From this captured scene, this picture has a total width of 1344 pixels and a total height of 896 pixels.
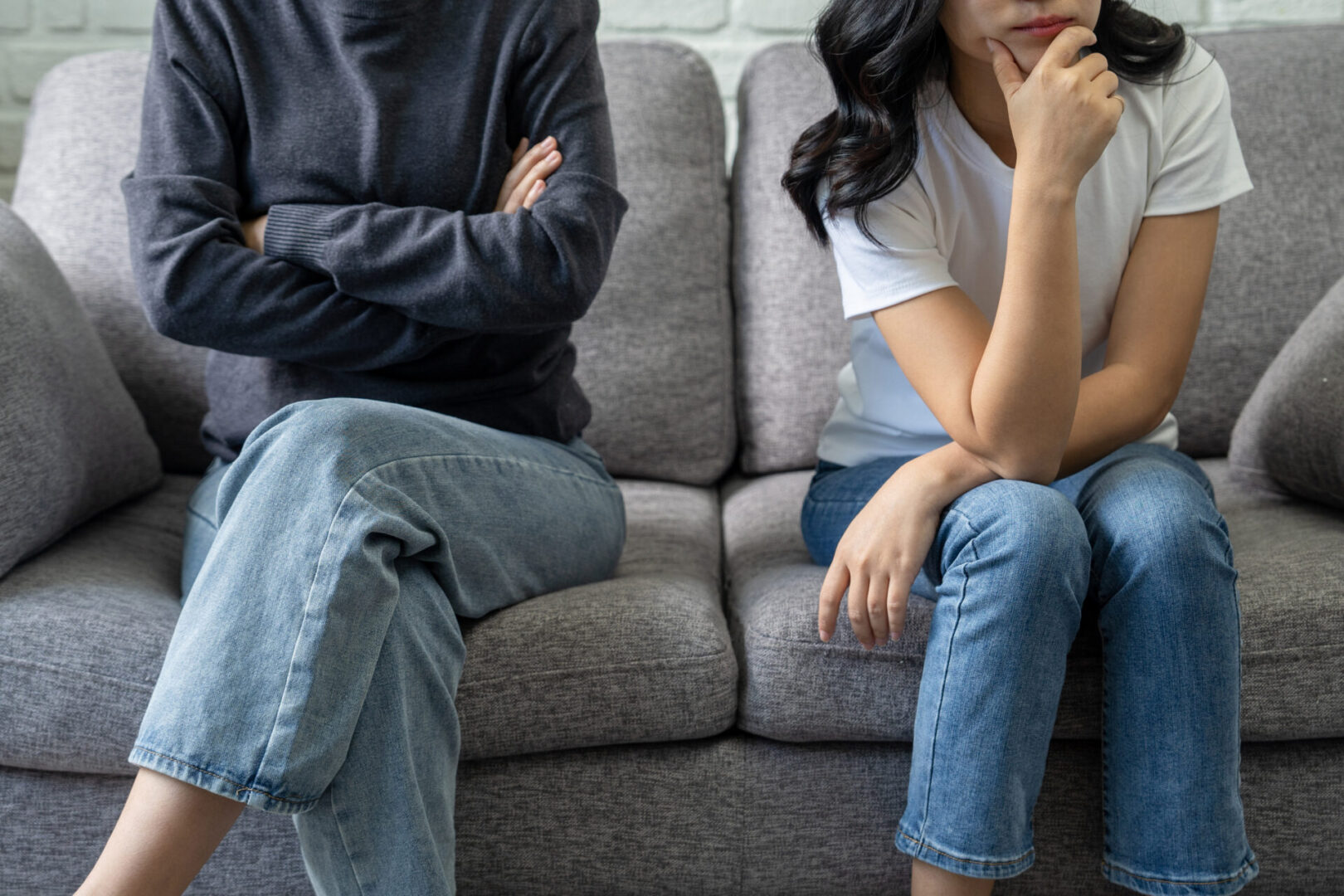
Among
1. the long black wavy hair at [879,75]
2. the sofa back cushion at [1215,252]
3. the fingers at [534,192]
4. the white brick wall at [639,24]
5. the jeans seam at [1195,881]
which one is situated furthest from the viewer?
the white brick wall at [639,24]

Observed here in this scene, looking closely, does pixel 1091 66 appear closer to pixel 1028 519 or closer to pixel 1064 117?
pixel 1064 117

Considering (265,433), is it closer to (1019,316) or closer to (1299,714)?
(1019,316)

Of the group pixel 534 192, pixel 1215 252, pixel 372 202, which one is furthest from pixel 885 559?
pixel 1215 252

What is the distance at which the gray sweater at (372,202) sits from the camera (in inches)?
41.1

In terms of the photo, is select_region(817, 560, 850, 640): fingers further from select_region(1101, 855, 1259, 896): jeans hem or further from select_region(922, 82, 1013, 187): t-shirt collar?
select_region(922, 82, 1013, 187): t-shirt collar

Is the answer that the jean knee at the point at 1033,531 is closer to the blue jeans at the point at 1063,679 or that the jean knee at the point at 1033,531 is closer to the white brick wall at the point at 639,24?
the blue jeans at the point at 1063,679

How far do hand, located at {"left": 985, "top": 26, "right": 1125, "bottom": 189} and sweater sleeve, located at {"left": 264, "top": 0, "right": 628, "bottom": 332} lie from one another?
41 cm

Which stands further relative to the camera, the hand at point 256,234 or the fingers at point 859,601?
the hand at point 256,234

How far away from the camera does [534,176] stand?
111 centimetres

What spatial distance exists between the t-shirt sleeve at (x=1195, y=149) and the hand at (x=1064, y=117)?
0.58 feet

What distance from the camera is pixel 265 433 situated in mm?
897

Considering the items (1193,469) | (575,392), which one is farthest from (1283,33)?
(575,392)

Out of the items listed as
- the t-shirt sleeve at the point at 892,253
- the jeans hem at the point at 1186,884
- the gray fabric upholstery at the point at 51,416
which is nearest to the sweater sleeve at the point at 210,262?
the gray fabric upholstery at the point at 51,416

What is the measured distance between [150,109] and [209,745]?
676 millimetres
